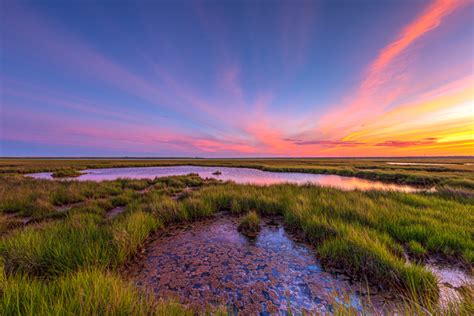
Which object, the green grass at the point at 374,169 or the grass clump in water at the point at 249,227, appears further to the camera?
the green grass at the point at 374,169

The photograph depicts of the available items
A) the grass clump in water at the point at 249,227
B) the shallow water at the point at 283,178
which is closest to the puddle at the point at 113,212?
the grass clump in water at the point at 249,227

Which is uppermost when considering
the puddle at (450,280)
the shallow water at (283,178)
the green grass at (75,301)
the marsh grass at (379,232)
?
the green grass at (75,301)

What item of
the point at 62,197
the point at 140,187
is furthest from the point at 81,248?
the point at 140,187

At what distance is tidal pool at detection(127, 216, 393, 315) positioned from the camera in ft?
10.1

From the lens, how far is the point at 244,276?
12.4 feet

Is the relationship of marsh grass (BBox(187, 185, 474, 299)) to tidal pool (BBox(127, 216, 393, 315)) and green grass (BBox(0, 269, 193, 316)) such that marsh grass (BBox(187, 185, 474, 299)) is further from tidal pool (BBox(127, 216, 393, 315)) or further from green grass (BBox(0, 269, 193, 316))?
green grass (BBox(0, 269, 193, 316))

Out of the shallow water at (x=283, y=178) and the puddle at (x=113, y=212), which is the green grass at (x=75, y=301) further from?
the shallow water at (x=283, y=178)

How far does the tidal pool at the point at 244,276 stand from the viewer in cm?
309

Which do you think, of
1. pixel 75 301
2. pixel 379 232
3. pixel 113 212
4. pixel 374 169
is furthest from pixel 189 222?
pixel 374 169

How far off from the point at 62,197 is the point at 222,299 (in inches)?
492

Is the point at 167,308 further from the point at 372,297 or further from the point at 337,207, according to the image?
the point at 337,207

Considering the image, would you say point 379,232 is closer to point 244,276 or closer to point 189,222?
point 244,276

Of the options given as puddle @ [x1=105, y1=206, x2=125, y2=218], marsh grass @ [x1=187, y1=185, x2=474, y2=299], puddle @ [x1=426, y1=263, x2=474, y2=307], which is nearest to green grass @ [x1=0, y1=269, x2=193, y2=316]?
marsh grass @ [x1=187, y1=185, x2=474, y2=299]

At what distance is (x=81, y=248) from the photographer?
3.85 m
